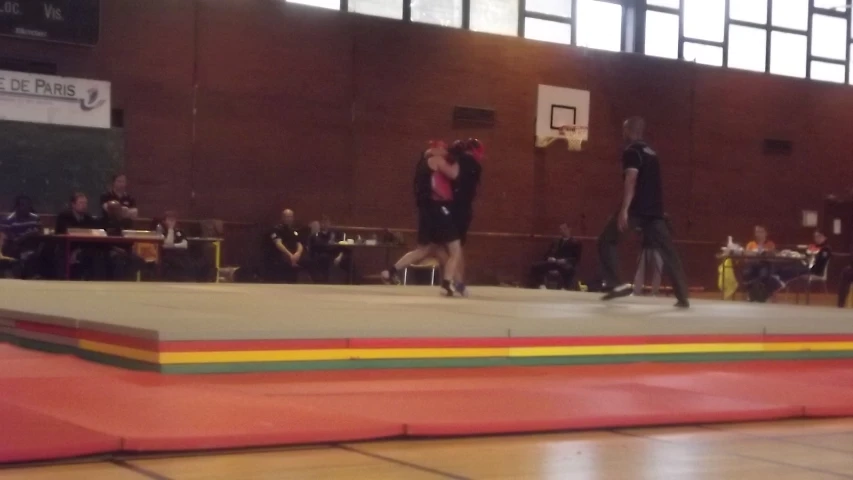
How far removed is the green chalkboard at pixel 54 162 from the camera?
37.7ft

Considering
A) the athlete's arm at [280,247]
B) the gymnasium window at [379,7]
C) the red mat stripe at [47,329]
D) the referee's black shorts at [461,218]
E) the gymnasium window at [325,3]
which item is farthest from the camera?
the gymnasium window at [379,7]

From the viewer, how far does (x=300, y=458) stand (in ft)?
10.1

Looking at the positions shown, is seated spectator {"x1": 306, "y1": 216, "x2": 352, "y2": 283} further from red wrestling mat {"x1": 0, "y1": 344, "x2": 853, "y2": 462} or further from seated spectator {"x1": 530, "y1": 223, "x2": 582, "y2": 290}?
red wrestling mat {"x1": 0, "y1": 344, "x2": 853, "y2": 462}

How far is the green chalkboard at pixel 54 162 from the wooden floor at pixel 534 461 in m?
9.35

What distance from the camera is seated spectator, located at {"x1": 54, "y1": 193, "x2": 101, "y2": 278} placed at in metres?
10.5

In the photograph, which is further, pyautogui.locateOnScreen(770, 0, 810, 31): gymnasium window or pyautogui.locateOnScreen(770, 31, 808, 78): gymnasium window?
pyautogui.locateOnScreen(770, 31, 808, 78): gymnasium window

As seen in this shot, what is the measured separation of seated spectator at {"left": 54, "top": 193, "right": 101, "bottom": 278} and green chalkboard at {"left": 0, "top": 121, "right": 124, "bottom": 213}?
1117 millimetres

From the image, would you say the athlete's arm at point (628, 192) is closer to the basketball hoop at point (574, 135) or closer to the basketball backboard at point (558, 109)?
the basketball backboard at point (558, 109)

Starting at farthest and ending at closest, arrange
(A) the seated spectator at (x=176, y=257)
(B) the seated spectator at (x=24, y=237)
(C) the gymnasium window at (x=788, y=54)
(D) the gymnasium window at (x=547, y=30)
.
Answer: (C) the gymnasium window at (x=788, y=54) → (D) the gymnasium window at (x=547, y=30) → (A) the seated spectator at (x=176, y=257) → (B) the seated spectator at (x=24, y=237)

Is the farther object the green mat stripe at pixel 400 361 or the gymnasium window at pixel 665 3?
the gymnasium window at pixel 665 3

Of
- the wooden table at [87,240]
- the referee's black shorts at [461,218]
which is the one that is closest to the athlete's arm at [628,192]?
the referee's black shorts at [461,218]

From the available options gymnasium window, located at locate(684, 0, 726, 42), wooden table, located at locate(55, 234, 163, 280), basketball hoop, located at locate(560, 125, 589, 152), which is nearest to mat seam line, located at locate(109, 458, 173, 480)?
wooden table, located at locate(55, 234, 163, 280)

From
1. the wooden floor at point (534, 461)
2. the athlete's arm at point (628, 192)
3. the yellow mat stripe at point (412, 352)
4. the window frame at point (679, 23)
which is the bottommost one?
the wooden floor at point (534, 461)

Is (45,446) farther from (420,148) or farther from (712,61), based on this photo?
(712,61)
